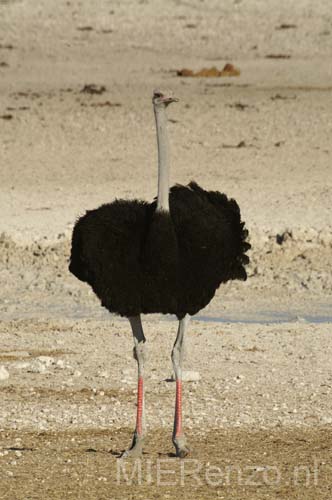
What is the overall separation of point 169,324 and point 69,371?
5.70 ft

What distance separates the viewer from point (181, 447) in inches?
283

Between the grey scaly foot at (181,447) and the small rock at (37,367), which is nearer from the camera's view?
the grey scaly foot at (181,447)

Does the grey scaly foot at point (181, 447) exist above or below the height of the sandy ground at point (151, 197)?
below

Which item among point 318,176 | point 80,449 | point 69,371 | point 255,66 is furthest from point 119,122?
point 80,449

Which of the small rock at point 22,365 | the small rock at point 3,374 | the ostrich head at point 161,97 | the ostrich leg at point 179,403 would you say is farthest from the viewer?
the small rock at point 22,365

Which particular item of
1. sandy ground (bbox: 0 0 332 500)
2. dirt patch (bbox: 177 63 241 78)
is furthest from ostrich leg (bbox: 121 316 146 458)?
dirt patch (bbox: 177 63 241 78)

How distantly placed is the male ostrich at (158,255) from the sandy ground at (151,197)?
1.77 ft

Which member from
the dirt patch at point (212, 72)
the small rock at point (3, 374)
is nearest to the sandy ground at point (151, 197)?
the small rock at point (3, 374)

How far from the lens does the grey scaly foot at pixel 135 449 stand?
717 centimetres

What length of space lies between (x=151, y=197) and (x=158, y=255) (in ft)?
29.8

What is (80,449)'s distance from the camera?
7.38 metres

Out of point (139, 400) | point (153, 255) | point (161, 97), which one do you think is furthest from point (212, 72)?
point (153, 255)

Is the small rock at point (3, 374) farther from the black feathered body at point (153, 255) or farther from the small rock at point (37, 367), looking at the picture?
the black feathered body at point (153, 255)

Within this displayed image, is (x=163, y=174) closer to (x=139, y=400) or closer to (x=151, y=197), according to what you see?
(x=139, y=400)
